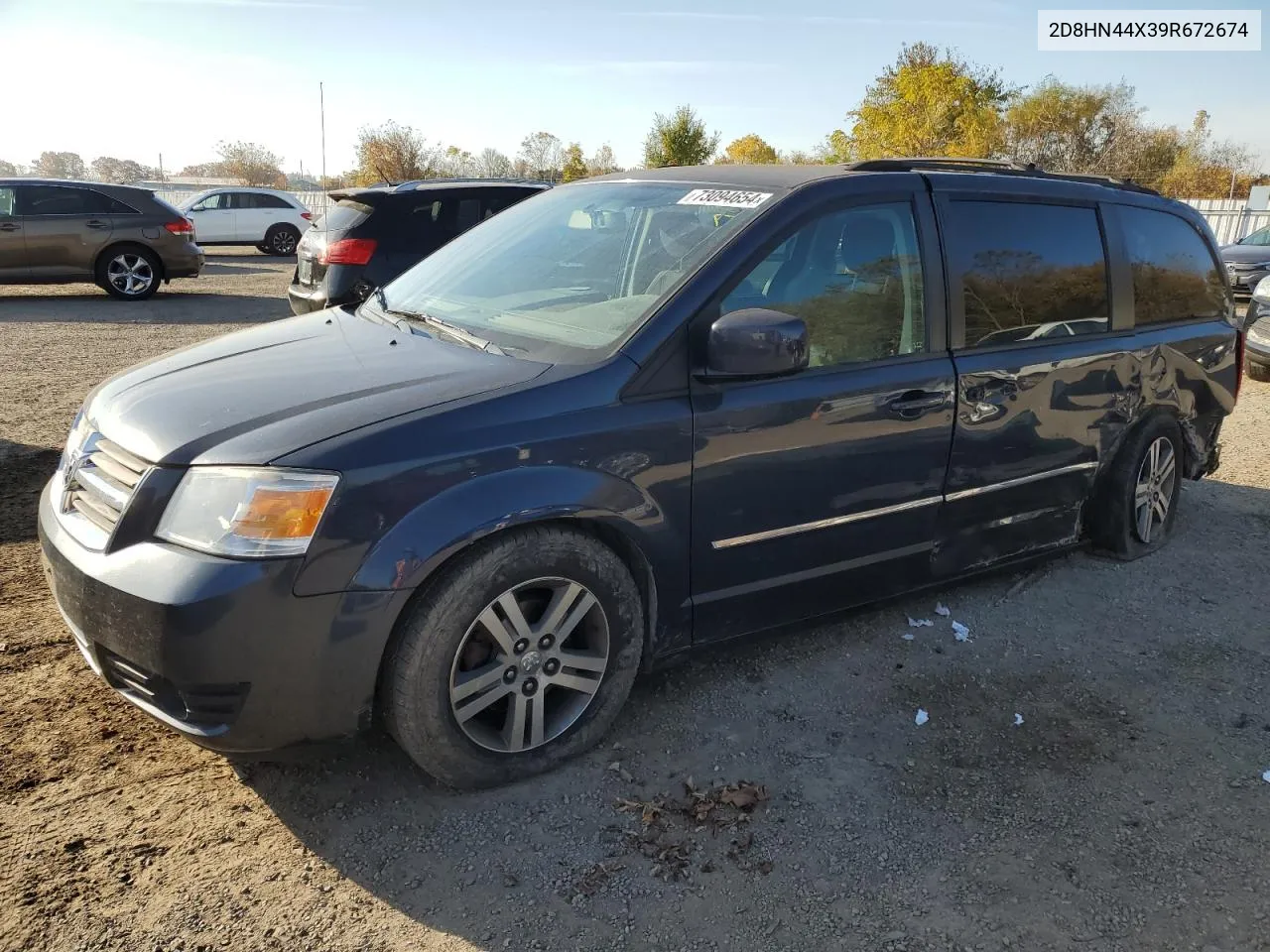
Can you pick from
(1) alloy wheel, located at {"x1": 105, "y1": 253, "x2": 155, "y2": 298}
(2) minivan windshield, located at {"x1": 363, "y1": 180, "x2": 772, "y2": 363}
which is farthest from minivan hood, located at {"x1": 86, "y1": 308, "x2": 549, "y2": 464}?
(1) alloy wheel, located at {"x1": 105, "y1": 253, "x2": 155, "y2": 298}

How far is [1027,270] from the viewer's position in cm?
399

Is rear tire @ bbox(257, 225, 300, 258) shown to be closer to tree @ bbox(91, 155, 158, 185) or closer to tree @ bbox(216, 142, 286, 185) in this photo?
tree @ bbox(216, 142, 286, 185)

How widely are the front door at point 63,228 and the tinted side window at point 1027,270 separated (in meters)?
13.2

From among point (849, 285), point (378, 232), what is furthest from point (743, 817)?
point (378, 232)

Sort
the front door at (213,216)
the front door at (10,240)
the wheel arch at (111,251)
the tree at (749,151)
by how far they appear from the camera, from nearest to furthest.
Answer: the front door at (10,240) → the wheel arch at (111,251) → the front door at (213,216) → the tree at (749,151)

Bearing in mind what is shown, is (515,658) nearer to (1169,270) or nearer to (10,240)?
(1169,270)

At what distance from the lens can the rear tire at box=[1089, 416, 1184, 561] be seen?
461 cm

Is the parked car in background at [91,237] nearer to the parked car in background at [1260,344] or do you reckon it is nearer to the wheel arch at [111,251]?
the wheel arch at [111,251]

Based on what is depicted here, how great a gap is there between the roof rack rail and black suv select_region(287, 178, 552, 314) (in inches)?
198

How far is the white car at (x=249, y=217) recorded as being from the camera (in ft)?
76.0

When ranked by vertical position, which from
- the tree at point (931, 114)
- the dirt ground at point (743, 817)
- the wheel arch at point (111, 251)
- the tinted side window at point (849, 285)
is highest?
the tree at point (931, 114)

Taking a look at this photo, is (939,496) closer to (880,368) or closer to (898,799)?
(880,368)

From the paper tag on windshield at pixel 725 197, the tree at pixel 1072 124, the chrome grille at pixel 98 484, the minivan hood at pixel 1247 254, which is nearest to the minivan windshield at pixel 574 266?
the paper tag on windshield at pixel 725 197

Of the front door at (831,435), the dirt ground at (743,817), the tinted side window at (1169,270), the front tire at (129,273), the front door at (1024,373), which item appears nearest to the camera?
the dirt ground at (743,817)
